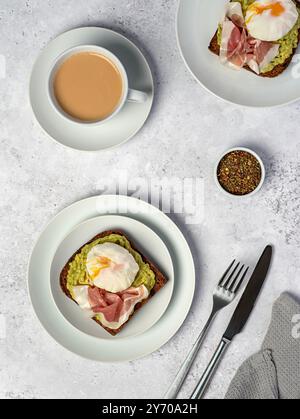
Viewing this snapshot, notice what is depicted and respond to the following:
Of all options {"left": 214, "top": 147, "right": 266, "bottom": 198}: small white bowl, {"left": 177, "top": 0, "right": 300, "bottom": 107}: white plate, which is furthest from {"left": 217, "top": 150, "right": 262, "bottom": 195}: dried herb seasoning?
{"left": 177, "top": 0, "right": 300, "bottom": 107}: white plate

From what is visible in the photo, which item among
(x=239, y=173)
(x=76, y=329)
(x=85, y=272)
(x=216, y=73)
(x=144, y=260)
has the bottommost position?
(x=76, y=329)

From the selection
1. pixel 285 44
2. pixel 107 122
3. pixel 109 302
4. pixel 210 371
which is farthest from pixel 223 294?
pixel 285 44

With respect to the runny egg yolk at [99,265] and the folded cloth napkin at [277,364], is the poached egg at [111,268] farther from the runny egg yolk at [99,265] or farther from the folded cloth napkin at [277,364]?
the folded cloth napkin at [277,364]

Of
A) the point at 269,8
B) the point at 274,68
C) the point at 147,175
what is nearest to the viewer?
the point at 269,8

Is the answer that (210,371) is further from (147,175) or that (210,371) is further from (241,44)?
(241,44)

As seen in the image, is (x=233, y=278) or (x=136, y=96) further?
(x=233, y=278)

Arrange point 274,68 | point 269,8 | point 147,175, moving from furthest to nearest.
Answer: point 147,175 < point 274,68 < point 269,8

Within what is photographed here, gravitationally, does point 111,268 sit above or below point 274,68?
below
